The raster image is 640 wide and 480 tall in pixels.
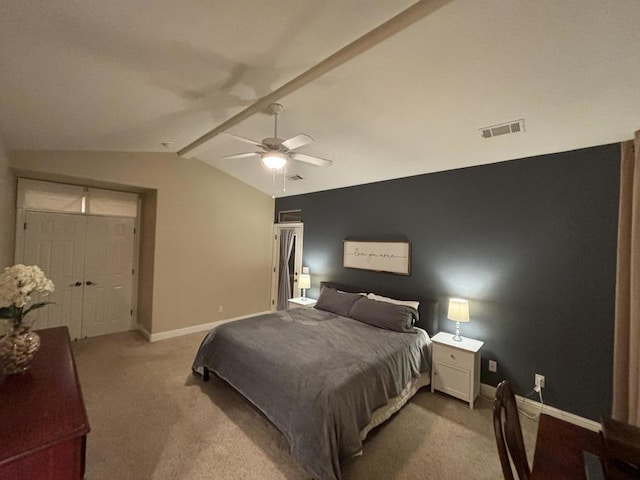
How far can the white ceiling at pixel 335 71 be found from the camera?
1.37m

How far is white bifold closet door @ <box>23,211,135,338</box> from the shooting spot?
3.66 metres

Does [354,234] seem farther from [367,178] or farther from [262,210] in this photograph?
[262,210]

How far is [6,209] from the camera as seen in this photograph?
10.0 feet

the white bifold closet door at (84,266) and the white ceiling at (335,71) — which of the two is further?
the white bifold closet door at (84,266)

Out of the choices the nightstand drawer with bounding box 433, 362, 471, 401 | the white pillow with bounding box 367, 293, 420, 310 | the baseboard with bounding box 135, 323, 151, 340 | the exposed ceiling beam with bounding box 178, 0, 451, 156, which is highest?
the exposed ceiling beam with bounding box 178, 0, 451, 156

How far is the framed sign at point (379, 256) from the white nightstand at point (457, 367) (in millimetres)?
1062

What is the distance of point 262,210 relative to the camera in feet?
17.9

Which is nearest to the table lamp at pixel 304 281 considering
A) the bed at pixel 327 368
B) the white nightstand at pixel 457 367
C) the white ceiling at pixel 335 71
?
the bed at pixel 327 368

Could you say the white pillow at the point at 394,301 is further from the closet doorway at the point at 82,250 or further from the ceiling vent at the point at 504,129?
the closet doorway at the point at 82,250

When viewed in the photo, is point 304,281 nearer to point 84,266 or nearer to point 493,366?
point 493,366

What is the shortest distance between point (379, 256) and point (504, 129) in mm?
2133

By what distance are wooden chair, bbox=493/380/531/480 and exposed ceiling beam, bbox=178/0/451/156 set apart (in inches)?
73.8

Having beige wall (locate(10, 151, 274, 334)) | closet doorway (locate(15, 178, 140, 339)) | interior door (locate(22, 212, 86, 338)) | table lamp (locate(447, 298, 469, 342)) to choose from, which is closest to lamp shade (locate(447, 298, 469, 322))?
table lamp (locate(447, 298, 469, 342))

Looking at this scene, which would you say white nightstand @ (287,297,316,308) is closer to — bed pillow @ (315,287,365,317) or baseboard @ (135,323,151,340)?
bed pillow @ (315,287,365,317)
